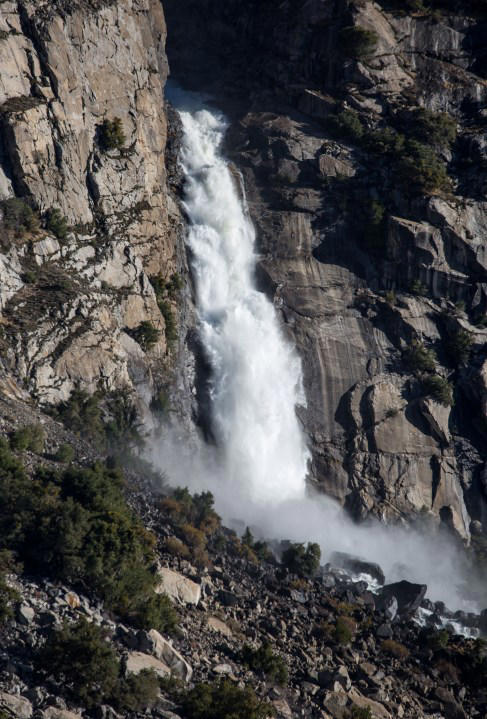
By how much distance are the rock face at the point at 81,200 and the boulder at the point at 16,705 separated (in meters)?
21.5

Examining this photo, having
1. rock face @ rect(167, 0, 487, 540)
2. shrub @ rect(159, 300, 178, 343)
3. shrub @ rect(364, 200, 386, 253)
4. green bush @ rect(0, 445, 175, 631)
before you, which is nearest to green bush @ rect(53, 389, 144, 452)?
shrub @ rect(159, 300, 178, 343)

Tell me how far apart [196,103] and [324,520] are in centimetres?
3924

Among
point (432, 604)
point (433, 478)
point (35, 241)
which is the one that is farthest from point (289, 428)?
point (35, 241)

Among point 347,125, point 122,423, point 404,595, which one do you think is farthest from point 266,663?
point 347,125

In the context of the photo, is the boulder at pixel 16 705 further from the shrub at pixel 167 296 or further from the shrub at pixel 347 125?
the shrub at pixel 347 125

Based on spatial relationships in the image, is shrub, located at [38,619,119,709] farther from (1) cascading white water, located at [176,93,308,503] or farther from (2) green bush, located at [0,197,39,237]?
(1) cascading white water, located at [176,93,308,503]

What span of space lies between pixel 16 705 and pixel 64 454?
16991 mm

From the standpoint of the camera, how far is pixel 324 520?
1957 inches

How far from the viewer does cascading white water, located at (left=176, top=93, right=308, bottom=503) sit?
50.8 meters

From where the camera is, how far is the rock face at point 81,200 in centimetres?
4159

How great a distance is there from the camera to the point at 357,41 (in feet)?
212

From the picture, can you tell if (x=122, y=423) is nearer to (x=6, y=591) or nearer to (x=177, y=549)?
(x=177, y=549)

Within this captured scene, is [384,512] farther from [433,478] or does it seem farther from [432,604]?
[432,604]

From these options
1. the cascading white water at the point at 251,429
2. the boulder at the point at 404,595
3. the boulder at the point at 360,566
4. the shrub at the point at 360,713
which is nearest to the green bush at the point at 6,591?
the shrub at the point at 360,713
